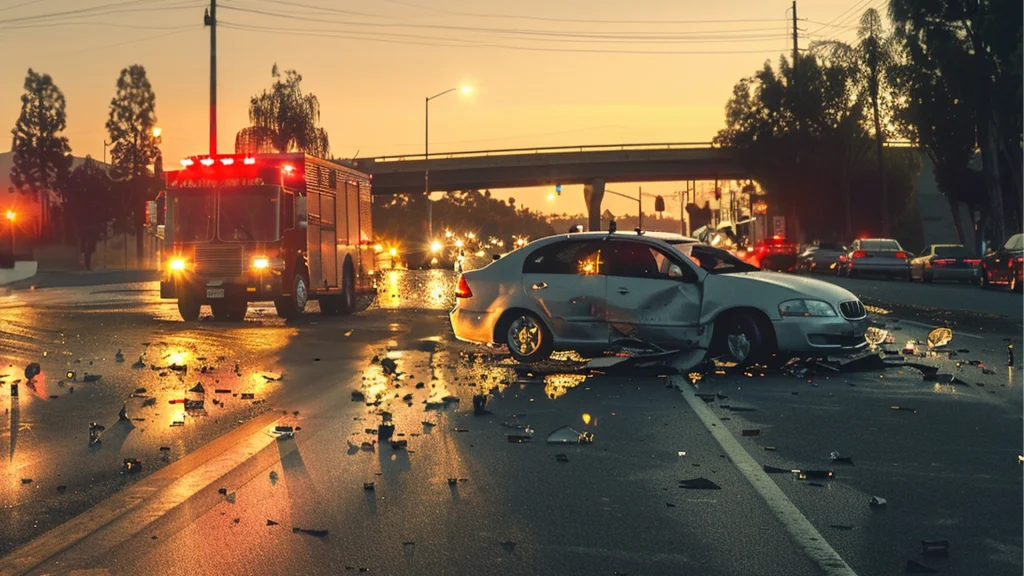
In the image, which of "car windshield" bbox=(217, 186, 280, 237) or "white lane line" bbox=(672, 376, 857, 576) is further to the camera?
"car windshield" bbox=(217, 186, 280, 237)

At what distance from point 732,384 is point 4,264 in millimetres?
11381

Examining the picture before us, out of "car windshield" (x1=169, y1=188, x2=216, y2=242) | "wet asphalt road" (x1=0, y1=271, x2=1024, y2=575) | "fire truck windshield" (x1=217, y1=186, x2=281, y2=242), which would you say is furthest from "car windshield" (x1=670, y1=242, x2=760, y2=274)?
"car windshield" (x1=169, y1=188, x2=216, y2=242)

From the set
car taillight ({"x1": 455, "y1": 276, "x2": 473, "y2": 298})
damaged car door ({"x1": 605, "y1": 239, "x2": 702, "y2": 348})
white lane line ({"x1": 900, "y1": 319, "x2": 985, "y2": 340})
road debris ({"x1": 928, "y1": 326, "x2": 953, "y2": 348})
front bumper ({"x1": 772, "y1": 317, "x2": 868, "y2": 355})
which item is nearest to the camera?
front bumper ({"x1": 772, "y1": 317, "x2": 868, "y2": 355})

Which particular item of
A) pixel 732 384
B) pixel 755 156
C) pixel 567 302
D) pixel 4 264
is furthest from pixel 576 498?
pixel 755 156

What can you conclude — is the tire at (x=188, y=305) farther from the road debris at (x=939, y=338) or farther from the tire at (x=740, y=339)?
the road debris at (x=939, y=338)

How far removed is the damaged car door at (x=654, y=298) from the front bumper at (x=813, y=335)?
0.95 m

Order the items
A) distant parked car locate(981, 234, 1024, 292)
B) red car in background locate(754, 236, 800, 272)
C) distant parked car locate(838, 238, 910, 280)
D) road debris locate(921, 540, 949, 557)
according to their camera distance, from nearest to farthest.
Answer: road debris locate(921, 540, 949, 557), distant parked car locate(981, 234, 1024, 292), distant parked car locate(838, 238, 910, 280), red car in background locate(754, 236, 800, 272)

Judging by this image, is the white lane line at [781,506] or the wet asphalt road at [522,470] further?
the wet asphalt road at [522,470]

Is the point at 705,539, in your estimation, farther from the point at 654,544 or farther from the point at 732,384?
the point at 732,384

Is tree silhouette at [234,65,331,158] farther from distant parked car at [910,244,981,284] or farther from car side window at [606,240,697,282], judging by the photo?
car side window at [606,240,697,282]

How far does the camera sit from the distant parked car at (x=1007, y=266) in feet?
125

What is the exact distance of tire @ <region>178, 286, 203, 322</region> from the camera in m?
24.5

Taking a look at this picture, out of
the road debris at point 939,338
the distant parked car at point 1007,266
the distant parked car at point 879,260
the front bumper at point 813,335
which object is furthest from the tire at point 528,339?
the distant parked car at point 879,260

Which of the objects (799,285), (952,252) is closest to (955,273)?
(952,252)
